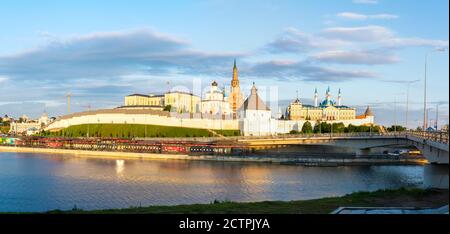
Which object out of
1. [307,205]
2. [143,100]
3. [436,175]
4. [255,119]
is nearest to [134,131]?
[255,119]

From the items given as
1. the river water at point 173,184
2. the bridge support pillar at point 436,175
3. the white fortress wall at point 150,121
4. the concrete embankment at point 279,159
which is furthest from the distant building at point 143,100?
the bridge support pillar at point 436,175

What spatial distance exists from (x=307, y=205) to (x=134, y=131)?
79.0 m

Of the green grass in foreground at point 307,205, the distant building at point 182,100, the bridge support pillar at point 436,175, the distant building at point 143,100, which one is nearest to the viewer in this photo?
the green grass in foreground at point 307,205

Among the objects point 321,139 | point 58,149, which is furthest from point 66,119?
point 321,139

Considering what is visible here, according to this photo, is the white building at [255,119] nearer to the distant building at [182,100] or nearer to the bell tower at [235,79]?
the bell tower at [235,79]

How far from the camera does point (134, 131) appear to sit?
89875mm

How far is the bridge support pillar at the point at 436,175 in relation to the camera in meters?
19.9

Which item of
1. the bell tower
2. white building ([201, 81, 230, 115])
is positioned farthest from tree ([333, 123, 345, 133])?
the bell tower

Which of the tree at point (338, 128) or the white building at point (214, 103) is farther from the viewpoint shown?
the white building at point (214, 103)

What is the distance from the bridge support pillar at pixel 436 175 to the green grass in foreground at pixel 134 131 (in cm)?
6272

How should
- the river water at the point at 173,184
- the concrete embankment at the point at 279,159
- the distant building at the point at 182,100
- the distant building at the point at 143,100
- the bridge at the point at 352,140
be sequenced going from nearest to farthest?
1. the river water at the point at 173,184
2. the bridge at the point at 352,140
3. the concrete embankment at the point at 279,159
4. the distant building at the point at 182,100
5. the distant building at the point at 143,100
